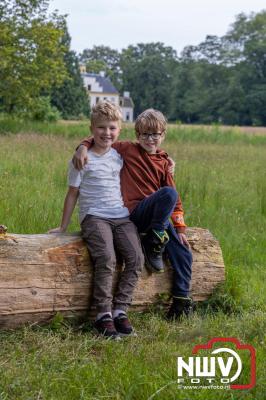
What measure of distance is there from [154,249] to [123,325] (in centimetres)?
65

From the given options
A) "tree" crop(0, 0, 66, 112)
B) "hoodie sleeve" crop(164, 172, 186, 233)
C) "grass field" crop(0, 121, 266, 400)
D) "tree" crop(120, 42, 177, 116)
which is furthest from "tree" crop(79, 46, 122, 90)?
"hoodie sleeve" crop(164, 172, 186, 233)

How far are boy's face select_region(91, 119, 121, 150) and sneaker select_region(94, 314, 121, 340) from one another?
1.30m

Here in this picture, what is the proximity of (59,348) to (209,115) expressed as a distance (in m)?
74.4

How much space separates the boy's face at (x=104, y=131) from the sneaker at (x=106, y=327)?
130 cm

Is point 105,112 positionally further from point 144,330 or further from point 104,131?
point 144,330

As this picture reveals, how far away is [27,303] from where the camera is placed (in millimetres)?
4062

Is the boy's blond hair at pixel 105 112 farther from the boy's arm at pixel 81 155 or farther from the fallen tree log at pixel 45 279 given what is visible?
the fallen tree log at pixel 45 279

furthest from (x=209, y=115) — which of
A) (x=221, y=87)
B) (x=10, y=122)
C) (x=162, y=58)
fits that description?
(x=10, y=122)

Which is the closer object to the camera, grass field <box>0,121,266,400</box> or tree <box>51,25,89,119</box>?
grass field <box>0,121,266,400</box>

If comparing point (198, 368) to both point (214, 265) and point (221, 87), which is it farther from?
point (221, 87)

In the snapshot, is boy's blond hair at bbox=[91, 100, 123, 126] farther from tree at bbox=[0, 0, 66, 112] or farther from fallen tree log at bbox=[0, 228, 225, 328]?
tree at bbox=[0, 0, 66, 112]

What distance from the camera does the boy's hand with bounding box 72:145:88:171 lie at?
438 centimetres

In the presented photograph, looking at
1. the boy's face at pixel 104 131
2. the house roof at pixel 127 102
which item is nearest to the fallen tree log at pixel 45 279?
the boy's face at pixel 104 131

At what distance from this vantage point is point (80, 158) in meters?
4.38
